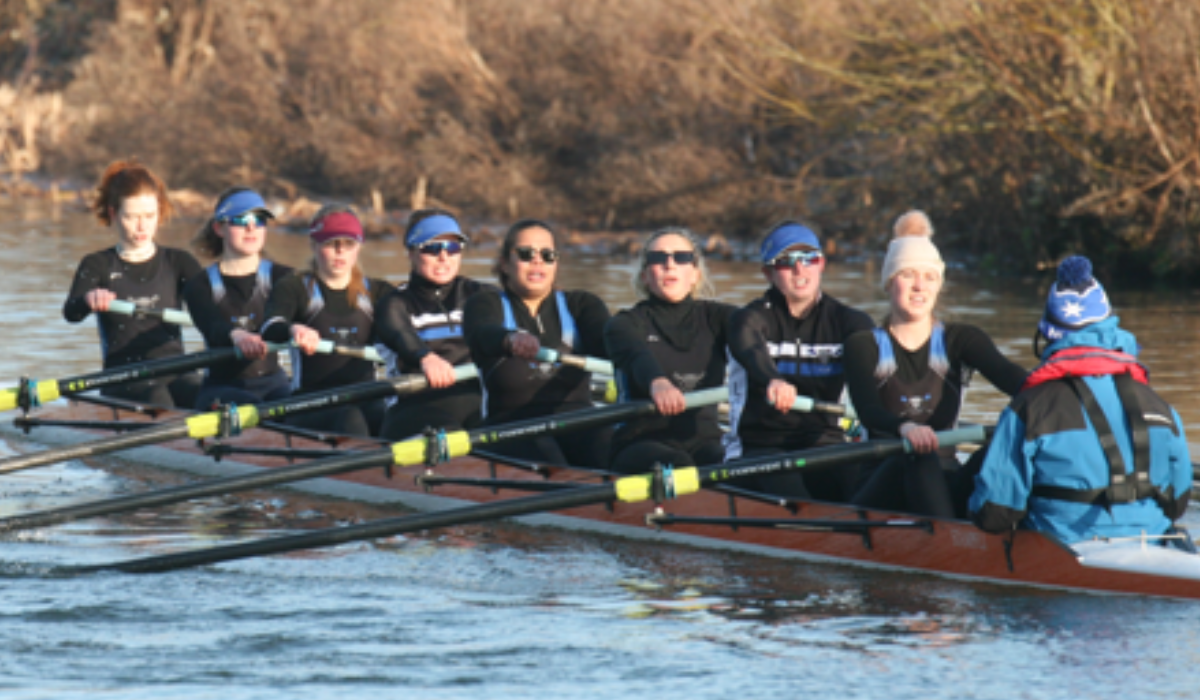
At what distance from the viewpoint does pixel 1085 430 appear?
5258mm

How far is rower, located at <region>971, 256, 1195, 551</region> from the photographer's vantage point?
5254 mm

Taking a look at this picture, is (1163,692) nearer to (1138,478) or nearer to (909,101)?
(1138,478)

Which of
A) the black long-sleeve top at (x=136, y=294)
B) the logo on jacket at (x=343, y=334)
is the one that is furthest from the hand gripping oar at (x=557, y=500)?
the black long-sleeve top at (x=136, y=294)

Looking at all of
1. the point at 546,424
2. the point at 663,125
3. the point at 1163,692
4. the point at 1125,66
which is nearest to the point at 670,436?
Result: the point at 546,424

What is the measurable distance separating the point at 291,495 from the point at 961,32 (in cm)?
954

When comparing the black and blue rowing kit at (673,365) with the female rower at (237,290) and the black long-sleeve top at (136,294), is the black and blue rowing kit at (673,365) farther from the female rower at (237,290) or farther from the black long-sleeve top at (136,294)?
the black long-sleeve top at (136,294)

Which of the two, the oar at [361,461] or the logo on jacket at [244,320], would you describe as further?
the logo on jacket at [244,320]

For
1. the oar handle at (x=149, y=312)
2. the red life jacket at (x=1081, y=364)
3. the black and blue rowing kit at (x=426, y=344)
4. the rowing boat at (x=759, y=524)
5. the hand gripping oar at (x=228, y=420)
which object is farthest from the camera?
the oar handle at (x=149, y=312)

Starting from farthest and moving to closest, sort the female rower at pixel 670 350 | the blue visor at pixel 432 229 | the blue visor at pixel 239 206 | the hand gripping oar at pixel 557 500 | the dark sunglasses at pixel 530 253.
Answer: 1. the blue visor at pixel 239 206
2. the blue visor at pixel 432 229
3. the dark sunglasses at pixel 530 253
4. the female rower at pixel 670 350
5. the hand gripping oar at pixel 557 500

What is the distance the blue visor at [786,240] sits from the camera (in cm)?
646

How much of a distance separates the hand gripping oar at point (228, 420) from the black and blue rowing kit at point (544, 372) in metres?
0.37

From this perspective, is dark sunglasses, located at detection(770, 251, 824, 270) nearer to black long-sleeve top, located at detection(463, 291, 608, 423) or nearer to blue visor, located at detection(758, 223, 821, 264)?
blue visor, located at detection(758, 223, 821, 264)

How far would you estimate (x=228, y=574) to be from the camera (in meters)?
6.18

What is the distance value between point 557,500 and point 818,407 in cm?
123
